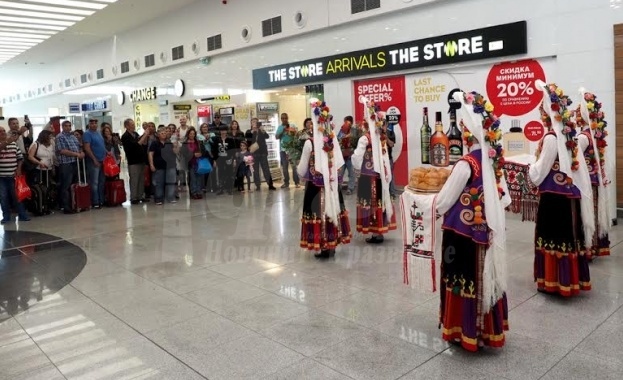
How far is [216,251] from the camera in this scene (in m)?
6.14

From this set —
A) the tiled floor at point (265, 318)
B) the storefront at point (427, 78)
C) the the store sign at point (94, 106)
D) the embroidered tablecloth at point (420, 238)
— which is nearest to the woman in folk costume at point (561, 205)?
the tiled floor at point (265, 318)

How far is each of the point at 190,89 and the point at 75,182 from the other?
611 centimetres

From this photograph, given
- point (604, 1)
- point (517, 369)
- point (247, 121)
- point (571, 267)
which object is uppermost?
point (604, 1)

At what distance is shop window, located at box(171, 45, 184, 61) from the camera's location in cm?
1479

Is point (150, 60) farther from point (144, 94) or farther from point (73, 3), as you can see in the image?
point (73, 3)

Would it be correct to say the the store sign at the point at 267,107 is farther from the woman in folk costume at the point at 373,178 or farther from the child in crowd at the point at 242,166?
the woman in folk costume at the point at 373,178

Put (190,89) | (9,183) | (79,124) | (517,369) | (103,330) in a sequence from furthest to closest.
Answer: (79,124) < (190,89) < (9,183) < (103,330) < (517,369)

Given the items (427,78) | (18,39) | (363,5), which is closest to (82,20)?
(18,39)

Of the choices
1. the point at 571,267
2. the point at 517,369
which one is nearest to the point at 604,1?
the point at 571,267

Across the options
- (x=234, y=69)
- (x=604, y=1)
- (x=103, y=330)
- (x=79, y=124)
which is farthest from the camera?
(x=79, y=124)

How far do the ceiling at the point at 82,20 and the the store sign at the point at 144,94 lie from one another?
6.65 feet

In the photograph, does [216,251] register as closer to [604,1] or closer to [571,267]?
[571,267]

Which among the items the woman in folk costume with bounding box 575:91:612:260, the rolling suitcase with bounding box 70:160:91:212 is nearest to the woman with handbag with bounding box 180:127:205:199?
the rolling suitcase with bounding box 70:160:91:212

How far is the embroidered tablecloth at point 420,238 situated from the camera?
3359mm
